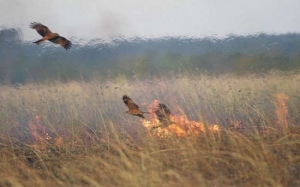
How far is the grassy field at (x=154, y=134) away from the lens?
528 cm

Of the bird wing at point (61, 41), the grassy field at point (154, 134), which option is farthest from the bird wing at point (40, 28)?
the grassy field at point (154, 134)

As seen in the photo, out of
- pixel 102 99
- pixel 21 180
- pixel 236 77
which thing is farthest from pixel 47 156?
pixel 236 77

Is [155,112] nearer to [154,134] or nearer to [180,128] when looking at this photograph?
[154,134]

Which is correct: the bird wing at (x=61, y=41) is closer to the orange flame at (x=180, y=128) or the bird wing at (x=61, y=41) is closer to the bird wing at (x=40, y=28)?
the bird wing at (x=40, y=28)

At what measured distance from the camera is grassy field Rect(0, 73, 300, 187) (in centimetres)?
528

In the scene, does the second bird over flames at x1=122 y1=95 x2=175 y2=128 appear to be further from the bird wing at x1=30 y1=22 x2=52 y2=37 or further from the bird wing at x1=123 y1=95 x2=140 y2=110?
the bird wing at x1=30 y1=22 x2=52 y2=37

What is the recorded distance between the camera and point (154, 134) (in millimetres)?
6648

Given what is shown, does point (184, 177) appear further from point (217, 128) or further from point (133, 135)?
point (133, 135)

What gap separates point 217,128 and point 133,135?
106cm

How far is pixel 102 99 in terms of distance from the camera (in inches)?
347

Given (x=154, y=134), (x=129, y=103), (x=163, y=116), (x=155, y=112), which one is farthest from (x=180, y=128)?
(x=155, y=112)

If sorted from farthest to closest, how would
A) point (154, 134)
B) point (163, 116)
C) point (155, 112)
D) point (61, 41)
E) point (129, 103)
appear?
point (61, 41)
point (155, 112)
point (163, 116)
point (154, 134)
point (129, 103)

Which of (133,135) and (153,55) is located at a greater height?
(153,55)

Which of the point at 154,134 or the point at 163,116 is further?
the point at 163,116
